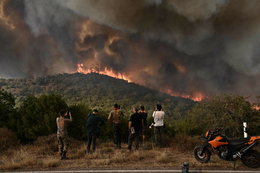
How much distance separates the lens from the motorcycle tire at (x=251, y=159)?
740 centimetres

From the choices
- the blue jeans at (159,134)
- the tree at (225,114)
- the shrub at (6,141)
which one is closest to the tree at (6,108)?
the shrub at (6,141)

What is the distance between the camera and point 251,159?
295 inches

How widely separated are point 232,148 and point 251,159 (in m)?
0.64

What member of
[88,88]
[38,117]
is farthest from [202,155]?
[88,88]

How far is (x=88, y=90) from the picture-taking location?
125562mm

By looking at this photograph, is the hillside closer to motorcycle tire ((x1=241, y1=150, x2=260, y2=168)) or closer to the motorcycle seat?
the motorcycle seat

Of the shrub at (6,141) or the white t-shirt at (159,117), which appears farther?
the shrub at (6,141)

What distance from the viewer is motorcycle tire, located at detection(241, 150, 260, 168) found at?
7.40 m

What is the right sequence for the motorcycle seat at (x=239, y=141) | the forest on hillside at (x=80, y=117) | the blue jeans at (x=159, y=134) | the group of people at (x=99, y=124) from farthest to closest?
the forest on hillside at (x=80, y=117) < the blue jeans at (x=159, y=134) < the group of people at (x=99, y=124) < the motorcycle seat at (x=239, y=141)

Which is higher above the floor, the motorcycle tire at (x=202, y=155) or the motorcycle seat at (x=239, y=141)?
the motorcycle seat at (x=239, y=141)

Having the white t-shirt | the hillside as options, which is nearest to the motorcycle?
the white t-shirt

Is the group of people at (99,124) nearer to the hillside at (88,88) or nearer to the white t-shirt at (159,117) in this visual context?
the white t-shirt at (159,117)

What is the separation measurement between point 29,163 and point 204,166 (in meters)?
6.38

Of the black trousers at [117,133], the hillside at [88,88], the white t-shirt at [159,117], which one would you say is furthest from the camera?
the hillside at [88,88]
